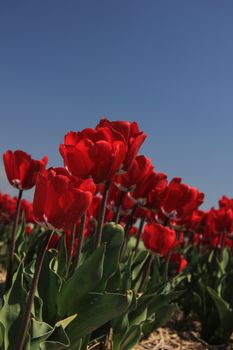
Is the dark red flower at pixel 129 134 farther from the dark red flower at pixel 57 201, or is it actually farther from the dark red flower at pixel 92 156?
the dark red flower at pixel 57 201

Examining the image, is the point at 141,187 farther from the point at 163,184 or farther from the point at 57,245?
the point at 57,245

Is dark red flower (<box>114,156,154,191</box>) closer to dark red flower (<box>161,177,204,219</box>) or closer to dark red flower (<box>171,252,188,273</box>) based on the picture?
dark red flower (<box>161,177,204,219</box>)

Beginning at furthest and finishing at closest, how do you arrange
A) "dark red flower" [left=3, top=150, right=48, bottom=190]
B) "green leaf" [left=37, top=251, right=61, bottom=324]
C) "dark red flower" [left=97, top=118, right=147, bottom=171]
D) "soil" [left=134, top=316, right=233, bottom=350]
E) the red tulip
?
"soil" [left=134, top=316, right=233, bottom=350]
the red tulip
"dark red flower" [left=3, top=150, right=48, bottom=190]
"dark red flower" [left=97, top=118, right=147, bottom=171]
"green leaf" [left=37, top=251, right=61, bottom=324]

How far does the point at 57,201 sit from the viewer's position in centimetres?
172

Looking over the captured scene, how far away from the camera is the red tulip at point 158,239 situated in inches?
141

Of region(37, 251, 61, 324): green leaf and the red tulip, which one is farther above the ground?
the red tulip

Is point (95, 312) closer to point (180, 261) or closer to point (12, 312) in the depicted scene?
point (12, 312)

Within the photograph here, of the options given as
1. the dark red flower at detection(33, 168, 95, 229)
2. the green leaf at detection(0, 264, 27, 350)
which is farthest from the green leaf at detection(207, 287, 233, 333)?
the dark red flower at detection(33, 168, 95, 229)

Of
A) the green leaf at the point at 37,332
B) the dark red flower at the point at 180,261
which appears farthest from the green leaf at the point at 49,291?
the dark red flower at the point at 180,261

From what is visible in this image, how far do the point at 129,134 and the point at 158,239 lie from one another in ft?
3.82

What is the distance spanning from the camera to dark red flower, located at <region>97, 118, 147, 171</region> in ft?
8.75

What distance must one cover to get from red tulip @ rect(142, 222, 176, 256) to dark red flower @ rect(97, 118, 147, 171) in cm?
108

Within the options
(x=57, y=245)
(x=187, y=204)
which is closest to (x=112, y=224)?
(x=57, y=245)

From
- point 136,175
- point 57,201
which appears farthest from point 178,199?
point 57,201
